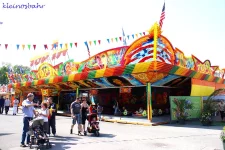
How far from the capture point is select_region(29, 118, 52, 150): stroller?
23.9ft

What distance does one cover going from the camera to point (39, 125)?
764cm

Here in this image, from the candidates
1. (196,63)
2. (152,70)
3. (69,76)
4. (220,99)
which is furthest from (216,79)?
(69,76)

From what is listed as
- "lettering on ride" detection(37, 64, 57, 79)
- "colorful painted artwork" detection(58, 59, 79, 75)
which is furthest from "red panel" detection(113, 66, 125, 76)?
"lettering on ride" detection(37, 64, 57, 79)

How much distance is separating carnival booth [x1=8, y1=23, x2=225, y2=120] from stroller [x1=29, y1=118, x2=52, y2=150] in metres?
7.76

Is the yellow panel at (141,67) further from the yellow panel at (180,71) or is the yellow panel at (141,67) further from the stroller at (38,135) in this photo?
the stroller at (38,135)

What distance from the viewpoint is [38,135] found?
7367mm

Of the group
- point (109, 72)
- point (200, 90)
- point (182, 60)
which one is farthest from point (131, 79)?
point (200, 90)

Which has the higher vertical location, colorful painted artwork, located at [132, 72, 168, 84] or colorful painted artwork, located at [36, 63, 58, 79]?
colorful painted artwork, located at [36, 63, 58, 79]

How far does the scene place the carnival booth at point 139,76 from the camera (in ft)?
46.6

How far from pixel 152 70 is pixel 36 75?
1781cm

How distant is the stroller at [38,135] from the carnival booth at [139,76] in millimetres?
7760

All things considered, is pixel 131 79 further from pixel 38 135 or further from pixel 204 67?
pixel 38 135

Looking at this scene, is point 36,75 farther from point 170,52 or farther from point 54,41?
point 170,52

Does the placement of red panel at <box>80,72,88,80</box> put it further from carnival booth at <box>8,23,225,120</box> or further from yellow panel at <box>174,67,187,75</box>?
yellow panel at <box>174,67,187,75</box>
